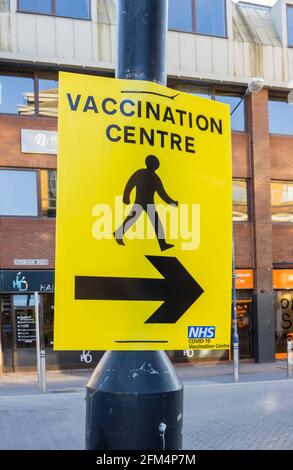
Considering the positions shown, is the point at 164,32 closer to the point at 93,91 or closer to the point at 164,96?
the point at 164,96

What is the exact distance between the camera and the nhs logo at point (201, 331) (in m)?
2.10

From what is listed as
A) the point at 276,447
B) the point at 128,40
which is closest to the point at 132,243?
the point at 128,40

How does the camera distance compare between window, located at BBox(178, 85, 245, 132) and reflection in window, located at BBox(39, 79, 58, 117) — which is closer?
reflection in window, located at BBox(39, 79, 58, 117)

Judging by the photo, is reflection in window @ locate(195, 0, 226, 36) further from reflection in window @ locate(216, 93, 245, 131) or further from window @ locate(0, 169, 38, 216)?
window @ locate(0, 169, 38, 216)

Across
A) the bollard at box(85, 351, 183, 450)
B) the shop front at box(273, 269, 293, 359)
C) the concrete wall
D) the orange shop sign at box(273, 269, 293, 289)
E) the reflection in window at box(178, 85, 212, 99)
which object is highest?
the concrete wall

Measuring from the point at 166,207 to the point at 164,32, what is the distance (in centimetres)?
70

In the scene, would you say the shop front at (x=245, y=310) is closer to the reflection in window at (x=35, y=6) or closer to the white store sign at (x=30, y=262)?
the white store sign at (x=30, y=262)

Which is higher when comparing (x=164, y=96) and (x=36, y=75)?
(x=36, y=75)

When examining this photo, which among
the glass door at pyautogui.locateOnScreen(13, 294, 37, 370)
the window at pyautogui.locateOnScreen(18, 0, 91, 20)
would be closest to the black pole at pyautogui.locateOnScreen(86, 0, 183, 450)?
the glass door at pyautogui.locateOnScreen(13, 294, 37, 370)

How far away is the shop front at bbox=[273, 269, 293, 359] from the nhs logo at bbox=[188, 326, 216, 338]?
18.3 metres

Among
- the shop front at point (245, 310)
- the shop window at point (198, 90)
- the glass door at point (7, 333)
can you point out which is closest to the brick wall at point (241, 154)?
the shop window at point (198, 90)

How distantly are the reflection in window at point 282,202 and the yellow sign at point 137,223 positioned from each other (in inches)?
729

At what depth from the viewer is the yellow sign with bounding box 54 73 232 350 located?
1975 mm

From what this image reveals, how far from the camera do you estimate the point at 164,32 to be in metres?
2.20
